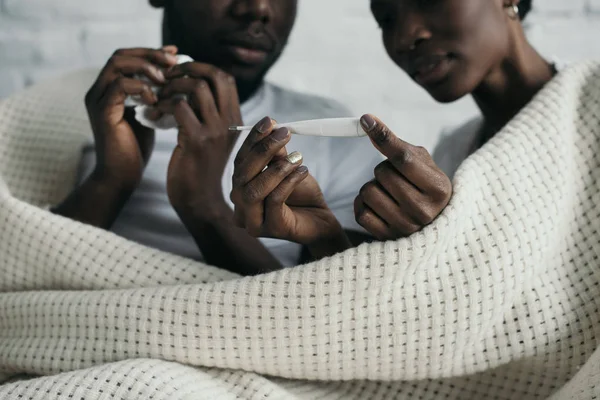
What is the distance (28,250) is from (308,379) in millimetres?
323

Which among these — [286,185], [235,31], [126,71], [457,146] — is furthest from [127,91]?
[457,146]

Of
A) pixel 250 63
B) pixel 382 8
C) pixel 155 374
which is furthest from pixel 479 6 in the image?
pixel 155 374

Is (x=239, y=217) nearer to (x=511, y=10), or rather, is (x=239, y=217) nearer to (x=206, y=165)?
(x=206, y=165)

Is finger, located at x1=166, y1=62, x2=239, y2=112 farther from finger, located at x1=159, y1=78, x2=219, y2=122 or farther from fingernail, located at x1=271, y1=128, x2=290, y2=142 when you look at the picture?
fingernail, located at x1=271, y1=128, x2=290, y2=142

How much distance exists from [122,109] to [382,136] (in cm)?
39

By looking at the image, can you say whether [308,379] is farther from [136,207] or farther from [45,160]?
[45,160]

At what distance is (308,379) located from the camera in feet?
2.03

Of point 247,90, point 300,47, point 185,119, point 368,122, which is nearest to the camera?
point 368,122

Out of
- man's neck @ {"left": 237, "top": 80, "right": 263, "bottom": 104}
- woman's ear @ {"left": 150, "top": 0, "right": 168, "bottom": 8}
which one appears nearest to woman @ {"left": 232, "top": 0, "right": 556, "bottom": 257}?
man's neck @ {"left": 237, "top": 80, "right": 263, "bottom": 104}

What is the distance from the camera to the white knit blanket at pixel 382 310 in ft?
1.87

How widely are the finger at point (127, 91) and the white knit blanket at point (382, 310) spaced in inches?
6.9

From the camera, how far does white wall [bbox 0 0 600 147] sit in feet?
3.84

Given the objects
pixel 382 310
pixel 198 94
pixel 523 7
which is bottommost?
pixel 382 310

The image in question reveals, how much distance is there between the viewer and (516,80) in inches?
32.7
